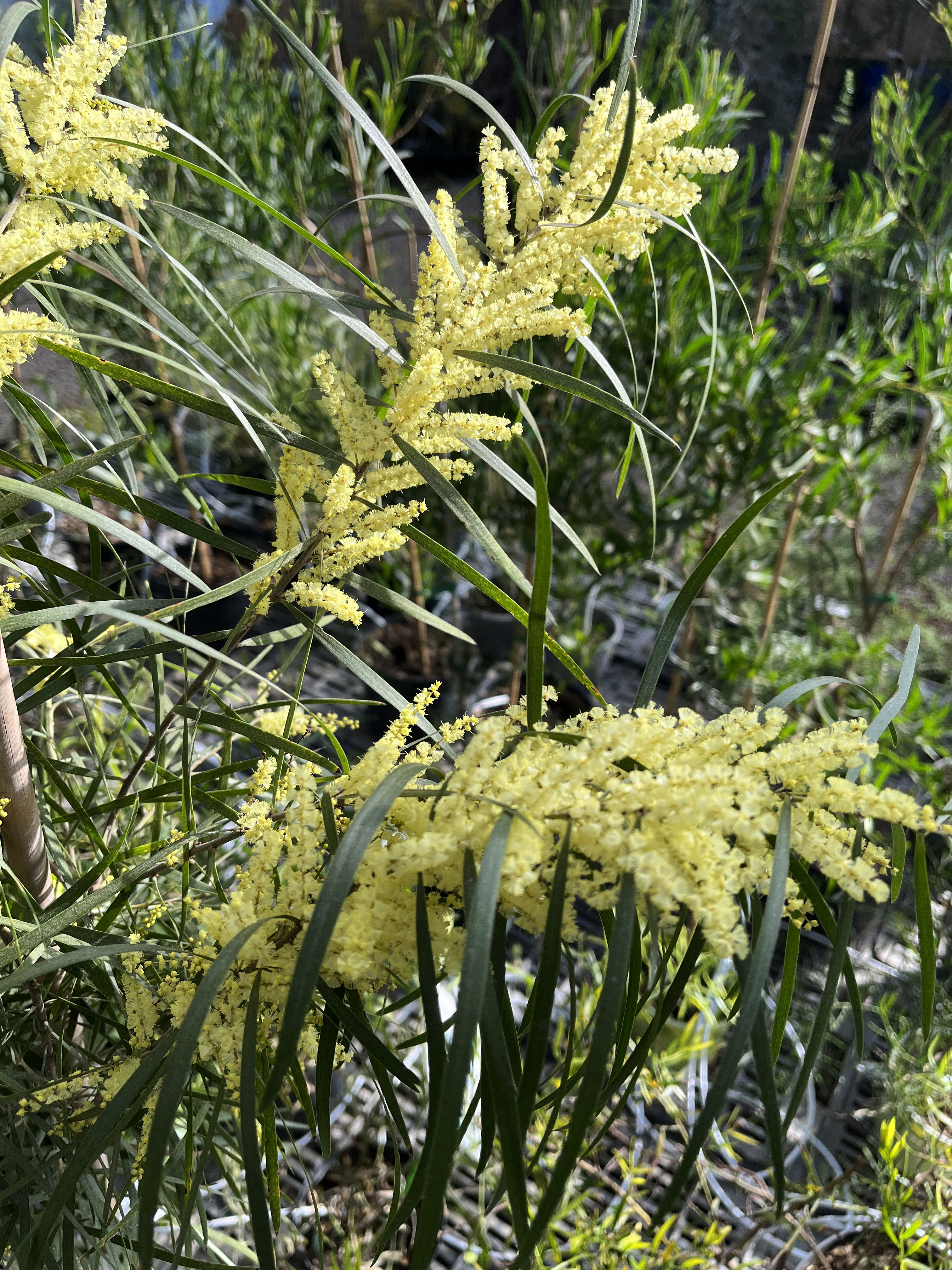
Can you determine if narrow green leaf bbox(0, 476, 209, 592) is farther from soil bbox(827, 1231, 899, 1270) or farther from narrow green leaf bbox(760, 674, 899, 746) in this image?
soil bbox(827, 1231, 899, 1270)

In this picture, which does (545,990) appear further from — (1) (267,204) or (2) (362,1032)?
(1) (267,204)

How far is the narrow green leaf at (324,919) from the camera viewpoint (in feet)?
0.64

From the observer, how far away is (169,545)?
146 cm

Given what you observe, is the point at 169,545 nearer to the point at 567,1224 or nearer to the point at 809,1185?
the point at 567,1224

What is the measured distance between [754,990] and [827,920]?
0.08 m

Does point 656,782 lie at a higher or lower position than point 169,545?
higher

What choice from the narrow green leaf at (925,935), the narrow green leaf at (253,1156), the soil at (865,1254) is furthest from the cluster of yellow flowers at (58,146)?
the soil at (865,1254)

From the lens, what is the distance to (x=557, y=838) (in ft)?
0.82

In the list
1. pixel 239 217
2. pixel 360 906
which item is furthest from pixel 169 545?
pixel 360 906

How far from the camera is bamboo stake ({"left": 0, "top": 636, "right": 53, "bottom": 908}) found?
0.32m

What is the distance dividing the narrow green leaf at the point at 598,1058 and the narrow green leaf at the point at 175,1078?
0.09 metres

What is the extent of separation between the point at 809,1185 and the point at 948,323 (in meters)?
0.97

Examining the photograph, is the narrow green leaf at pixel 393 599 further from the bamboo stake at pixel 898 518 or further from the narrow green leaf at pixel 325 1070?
the bamboo stake at pixel 898 518

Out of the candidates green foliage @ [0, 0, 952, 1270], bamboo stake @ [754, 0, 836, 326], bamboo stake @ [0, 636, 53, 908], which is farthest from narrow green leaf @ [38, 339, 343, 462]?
bamboo stake @ [754, 0, 836, 326]
